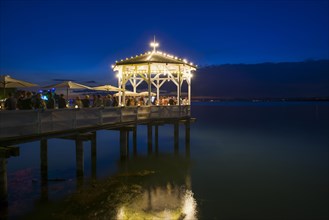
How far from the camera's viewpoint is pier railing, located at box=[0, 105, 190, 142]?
11.9 meters

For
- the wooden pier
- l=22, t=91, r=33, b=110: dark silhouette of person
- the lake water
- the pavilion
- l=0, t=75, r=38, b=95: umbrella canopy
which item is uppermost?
the pavilion

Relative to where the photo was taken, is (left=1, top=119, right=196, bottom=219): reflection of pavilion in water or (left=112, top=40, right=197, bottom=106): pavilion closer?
(left=1, top=119, right=196, bottom=219): reflection of pavilion in water

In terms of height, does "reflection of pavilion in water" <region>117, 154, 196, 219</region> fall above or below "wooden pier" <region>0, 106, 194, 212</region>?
below

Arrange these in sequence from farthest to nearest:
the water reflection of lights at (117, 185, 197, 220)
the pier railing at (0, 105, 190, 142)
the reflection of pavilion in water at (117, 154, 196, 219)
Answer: the reflection of pavilion in water at (117, 154, 196, 219), the water reflection of lights at (117, 185, 197, 220), the pier railing at (0, 105, 190, 142)

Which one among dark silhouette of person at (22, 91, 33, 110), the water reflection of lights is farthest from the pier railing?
the water reflection of lights

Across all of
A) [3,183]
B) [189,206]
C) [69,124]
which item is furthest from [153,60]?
[3,183]

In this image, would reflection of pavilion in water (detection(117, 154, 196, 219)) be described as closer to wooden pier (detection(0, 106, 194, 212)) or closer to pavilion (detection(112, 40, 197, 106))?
wooden pier (detection(0, 106, 194, 212))

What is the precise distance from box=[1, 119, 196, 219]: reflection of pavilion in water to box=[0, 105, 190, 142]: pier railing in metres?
1.01

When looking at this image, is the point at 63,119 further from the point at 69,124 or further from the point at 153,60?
the point at 153,60

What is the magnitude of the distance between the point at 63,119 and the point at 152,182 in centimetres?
606

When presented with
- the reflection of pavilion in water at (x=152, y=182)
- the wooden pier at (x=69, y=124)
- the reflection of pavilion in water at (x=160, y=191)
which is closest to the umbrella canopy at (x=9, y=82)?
the wooden pier at (x=69, y=124)

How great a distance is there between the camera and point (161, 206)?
Result: 1379 centimetres

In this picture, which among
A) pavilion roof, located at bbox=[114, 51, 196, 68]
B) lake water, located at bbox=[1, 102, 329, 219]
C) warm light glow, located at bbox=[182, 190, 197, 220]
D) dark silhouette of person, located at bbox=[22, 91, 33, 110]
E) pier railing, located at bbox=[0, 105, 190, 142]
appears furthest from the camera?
pavilion roof, located at bbox=[114, 51, 196, 68]

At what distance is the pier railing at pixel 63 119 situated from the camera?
1190 centimetres
